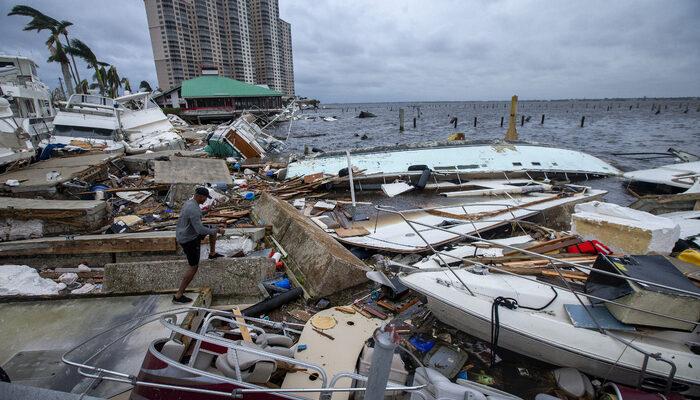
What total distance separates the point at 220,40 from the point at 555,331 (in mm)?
118900

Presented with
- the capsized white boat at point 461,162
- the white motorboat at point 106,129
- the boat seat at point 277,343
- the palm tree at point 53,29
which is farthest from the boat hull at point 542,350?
the palm tree at point 53,29

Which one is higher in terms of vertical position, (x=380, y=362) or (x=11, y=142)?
(x=11, y=142)

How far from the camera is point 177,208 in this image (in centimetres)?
1058

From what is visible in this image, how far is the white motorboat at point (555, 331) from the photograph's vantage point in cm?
380

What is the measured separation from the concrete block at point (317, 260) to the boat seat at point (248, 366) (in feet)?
10.1

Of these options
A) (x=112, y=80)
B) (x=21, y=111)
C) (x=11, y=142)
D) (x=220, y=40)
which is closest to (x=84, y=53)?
(x=112, y=80)

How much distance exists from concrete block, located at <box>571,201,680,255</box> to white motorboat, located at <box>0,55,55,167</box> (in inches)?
660

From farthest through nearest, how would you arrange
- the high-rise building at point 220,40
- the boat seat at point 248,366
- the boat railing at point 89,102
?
the high-rise building at point 220,40
the boat railing at point 89,102
the boat seat at point 248,366

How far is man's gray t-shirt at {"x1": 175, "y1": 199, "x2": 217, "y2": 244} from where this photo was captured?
530 cm

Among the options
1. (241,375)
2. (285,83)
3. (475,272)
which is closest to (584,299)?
(475,272)

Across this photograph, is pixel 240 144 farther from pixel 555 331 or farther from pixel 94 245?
pixel 555 331

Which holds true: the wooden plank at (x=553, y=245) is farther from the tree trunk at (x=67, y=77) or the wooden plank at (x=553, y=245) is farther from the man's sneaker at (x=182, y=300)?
the tree trunk at (x=67, y=77)

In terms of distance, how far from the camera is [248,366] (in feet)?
10.3

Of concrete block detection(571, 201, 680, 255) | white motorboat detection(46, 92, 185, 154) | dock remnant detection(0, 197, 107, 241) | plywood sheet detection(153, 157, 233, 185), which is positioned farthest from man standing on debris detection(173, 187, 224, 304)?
white motorboat detection(46, 92, 185, 154)
